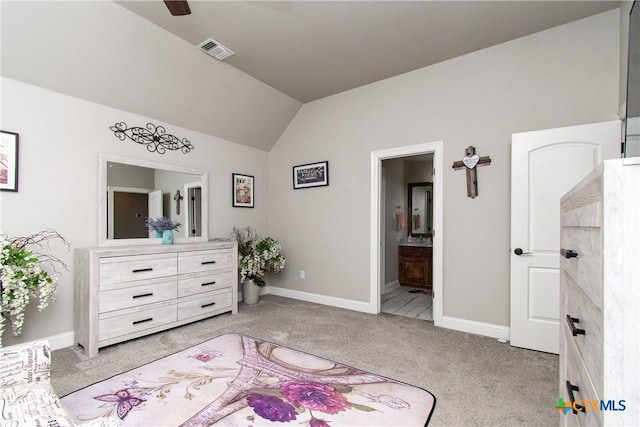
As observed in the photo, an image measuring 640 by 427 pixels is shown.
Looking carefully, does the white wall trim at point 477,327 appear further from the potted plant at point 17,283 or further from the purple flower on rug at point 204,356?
the potted plant at point 17,283

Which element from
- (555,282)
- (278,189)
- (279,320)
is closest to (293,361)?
(279,320)

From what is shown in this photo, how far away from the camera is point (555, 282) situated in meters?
2.64

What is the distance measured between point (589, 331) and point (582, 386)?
9.5 inches

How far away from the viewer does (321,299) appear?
431 cm

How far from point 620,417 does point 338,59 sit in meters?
3.46

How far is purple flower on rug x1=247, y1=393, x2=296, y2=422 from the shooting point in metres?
1.79

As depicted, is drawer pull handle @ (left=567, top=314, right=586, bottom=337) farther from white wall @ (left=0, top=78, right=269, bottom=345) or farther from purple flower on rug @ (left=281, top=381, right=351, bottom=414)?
white wall @ (left=0, top=78, right=269, bottom=345)

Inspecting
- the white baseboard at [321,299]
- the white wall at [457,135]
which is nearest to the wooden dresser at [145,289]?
the white baseboard at [321,299]

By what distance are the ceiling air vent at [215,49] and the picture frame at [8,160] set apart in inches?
71.4

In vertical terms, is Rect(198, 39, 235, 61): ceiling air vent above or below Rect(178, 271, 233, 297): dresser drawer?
above

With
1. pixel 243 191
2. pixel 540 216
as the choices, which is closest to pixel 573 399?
pixel 540 216

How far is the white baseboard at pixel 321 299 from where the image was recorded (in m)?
3.94

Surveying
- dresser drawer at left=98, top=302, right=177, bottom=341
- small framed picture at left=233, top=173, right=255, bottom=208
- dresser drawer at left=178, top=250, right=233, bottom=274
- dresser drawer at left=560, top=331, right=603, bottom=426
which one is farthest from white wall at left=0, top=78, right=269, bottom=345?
dresser drawer at left=560, top=331, right=603, bottom=426

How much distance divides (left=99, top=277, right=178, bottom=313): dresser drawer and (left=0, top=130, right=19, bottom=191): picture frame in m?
1.17
